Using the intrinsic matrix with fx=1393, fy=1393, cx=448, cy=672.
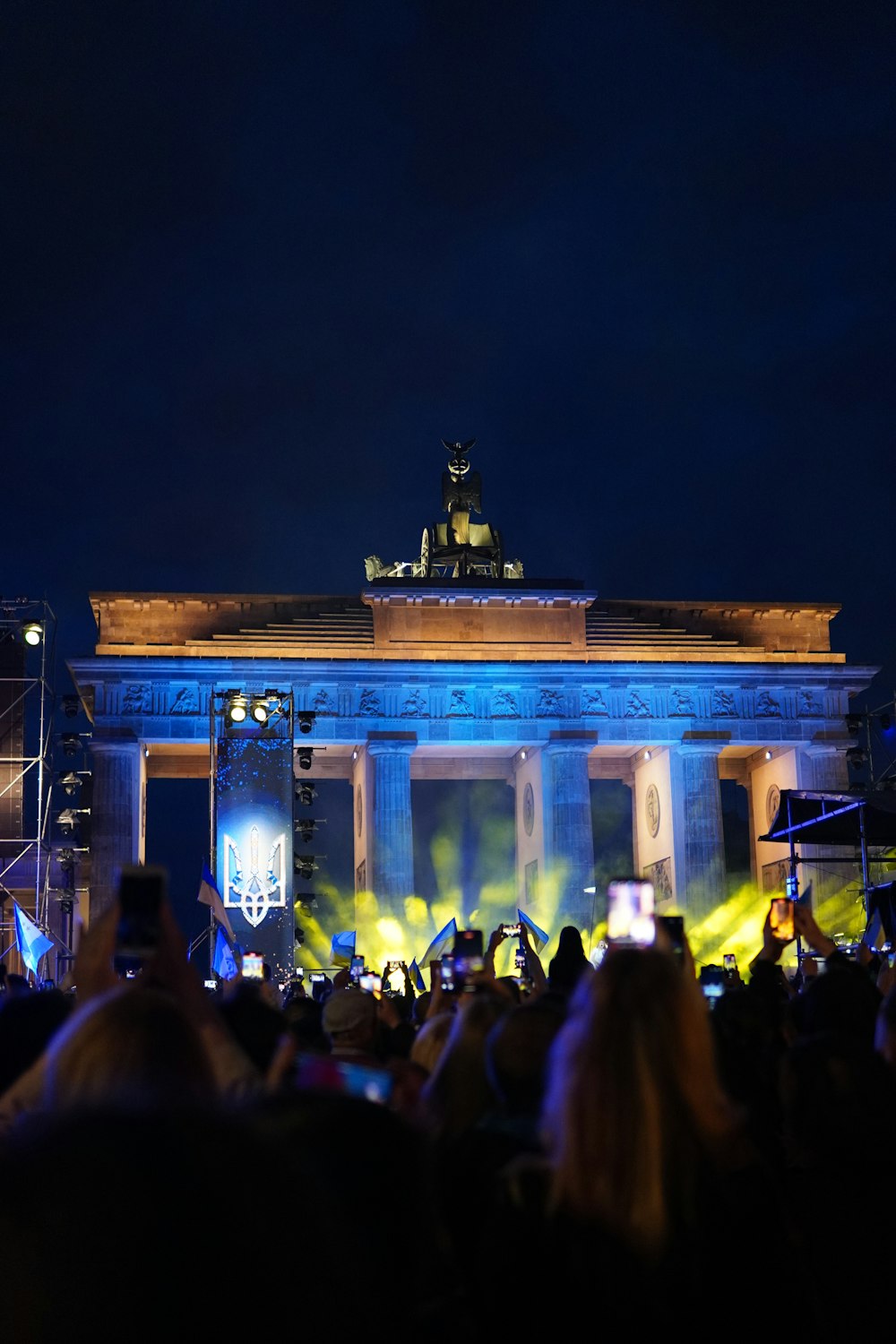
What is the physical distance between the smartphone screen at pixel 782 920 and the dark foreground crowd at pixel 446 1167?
3276 mm

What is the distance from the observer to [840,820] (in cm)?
2998

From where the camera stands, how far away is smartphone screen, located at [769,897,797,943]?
11.6 meters

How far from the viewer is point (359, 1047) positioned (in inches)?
318

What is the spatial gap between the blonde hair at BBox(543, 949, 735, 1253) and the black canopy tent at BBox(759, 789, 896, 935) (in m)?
22.6

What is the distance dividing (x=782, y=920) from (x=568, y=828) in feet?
152

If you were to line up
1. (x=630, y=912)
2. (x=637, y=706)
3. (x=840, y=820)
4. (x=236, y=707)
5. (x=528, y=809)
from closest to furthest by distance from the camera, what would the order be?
(x=630, y=912)
(x=840, y=820)
(x=236, y=707)
(x=637, y=706)
(x=528, y=809)

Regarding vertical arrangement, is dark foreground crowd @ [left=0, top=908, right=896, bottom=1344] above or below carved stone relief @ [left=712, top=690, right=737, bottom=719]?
below

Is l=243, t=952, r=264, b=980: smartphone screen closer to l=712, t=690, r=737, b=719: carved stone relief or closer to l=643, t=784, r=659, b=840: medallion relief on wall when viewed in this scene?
l=712, t=690, r=737, b=719: carved stone relief

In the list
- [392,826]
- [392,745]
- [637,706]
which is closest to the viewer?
[392,826]

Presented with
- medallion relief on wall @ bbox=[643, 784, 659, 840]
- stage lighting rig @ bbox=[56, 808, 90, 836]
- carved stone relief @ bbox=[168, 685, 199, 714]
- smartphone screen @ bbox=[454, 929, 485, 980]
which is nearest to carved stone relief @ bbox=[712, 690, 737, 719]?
medallion relief on wall @ bbox=[643, 784, 659, 840]

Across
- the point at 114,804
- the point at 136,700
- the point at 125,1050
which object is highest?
the point at 136,700

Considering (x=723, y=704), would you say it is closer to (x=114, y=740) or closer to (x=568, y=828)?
(x=568, y=828)

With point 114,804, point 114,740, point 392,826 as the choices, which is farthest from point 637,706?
point 114,804

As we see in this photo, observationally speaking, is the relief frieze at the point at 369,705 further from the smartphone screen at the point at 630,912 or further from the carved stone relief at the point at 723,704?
the smartphone screen at the point at 630,912
